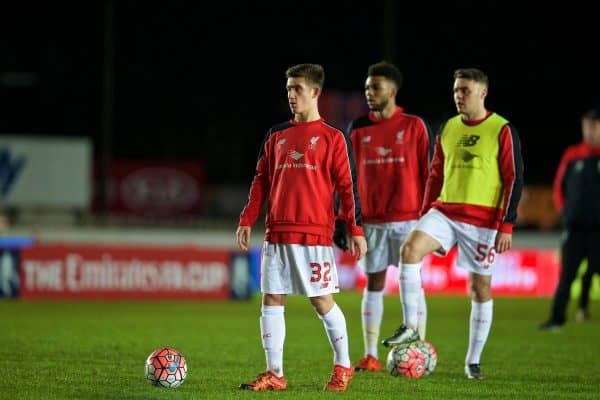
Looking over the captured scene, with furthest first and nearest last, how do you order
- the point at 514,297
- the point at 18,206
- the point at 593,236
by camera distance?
the point at 18,206, the point at 514,297, the point at 593,236

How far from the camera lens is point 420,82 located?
47719 mm

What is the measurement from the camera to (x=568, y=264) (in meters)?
13.8

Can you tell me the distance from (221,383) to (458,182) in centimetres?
Answer: 251

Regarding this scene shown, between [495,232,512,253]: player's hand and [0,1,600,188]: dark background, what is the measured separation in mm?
33832

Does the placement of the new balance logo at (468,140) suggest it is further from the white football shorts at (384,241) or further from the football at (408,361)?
the football at (408,361)

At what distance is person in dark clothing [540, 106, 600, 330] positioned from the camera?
13.8 metres

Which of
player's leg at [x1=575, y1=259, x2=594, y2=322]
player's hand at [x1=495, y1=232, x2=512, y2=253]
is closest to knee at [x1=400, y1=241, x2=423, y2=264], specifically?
player's hand at [x1=495, y1=232, x2=512, y2=253]

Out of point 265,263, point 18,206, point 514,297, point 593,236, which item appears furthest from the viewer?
point 18,206

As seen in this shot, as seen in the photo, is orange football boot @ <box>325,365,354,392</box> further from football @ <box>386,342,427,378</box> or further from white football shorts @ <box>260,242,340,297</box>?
football @ <box>386,342,427,378</box>

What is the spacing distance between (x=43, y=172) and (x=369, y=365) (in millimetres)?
20384

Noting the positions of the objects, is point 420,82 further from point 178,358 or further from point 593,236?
point 178,358

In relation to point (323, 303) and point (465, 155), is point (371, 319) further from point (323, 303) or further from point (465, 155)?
point (323, 303)

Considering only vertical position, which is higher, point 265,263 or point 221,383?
point 265,263

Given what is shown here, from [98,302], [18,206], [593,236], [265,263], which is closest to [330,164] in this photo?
[265,263]
